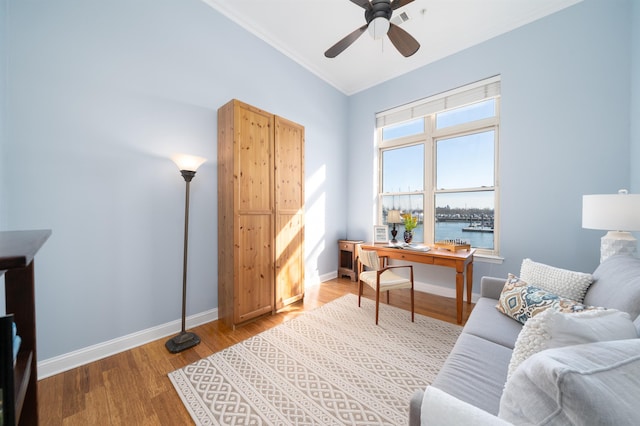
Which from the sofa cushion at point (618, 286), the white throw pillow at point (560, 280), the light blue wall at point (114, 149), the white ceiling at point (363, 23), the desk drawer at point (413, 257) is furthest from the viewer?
the desk drawer at point (413, 257)

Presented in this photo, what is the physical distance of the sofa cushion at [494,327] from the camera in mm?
1365

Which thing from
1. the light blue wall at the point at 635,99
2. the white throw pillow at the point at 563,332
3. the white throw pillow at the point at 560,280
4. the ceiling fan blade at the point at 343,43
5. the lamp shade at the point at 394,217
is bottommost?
the white throw pillow at the point at 560,280

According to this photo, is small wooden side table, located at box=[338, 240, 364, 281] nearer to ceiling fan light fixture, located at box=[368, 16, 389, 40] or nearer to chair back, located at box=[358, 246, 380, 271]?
chair back, located at box=[358, 246, 380, 271]

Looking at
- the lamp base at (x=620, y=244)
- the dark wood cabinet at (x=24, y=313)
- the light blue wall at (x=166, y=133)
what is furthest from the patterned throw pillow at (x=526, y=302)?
the dark wood cabinet at (x=24, y=313)

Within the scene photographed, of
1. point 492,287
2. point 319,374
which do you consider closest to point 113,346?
point 319,374

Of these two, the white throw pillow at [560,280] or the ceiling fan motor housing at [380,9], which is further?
the ceiling fan motor housing at [380,9]

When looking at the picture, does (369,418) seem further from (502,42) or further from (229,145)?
(502,42)

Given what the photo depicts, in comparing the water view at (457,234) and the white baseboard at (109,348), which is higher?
the water view at (457,234)

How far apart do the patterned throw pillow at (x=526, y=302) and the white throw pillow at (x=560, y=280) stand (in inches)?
3.7

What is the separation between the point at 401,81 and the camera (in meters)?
3.68

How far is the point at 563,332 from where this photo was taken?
0.74 metres

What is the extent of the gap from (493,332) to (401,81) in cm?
363

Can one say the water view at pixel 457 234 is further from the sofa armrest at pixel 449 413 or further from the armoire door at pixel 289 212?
the sofa armrest at pixel 449 413

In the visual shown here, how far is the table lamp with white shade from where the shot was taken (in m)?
1.68
